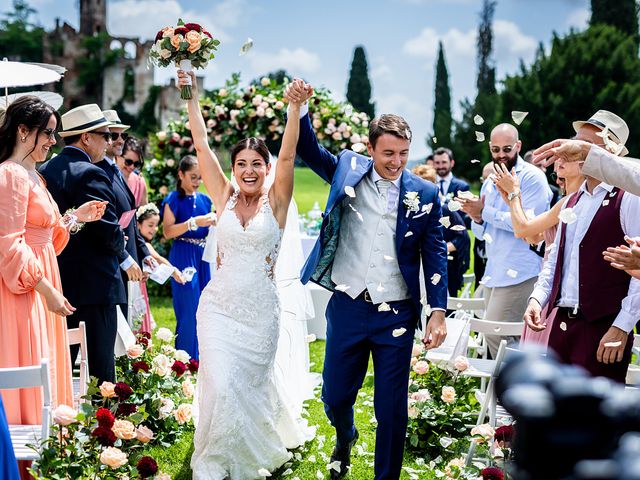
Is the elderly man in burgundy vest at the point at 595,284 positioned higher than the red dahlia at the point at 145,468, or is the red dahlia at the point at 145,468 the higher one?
the elderly man in burgundy vest at the point at 595,284

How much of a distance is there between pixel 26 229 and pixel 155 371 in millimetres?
1653

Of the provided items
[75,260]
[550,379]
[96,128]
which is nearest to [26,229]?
[75,260]

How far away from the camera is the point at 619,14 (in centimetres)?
3800

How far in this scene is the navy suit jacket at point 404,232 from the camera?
431 cm

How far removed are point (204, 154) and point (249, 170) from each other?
30 centimetres

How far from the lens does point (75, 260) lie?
4.90m

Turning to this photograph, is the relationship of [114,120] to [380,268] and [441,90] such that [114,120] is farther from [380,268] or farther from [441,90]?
[441,90]

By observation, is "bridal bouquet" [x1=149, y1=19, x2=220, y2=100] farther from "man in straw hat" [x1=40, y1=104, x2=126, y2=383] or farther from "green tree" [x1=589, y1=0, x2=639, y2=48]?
"green tree" [x1=589, y1=0, x2=639, y2=48]

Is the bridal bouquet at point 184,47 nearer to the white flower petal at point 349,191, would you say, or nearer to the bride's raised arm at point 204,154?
the bride's raised arm at point 204,154

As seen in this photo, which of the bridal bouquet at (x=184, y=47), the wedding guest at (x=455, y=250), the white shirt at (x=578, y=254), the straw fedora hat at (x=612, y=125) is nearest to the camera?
the white shirt at (x=578, y=254)

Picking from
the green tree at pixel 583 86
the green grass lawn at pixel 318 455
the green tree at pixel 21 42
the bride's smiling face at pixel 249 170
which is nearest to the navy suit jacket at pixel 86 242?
the bride's smiling face at pixel 249 170

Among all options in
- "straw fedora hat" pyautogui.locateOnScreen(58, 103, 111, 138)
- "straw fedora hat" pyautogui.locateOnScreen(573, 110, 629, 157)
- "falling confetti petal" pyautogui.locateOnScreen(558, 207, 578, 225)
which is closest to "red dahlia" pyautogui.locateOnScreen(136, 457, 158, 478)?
"falling confetti petal" pyautogui.locateOnScreen(558, 207, 578, 225)

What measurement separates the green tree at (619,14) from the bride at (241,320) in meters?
37.7

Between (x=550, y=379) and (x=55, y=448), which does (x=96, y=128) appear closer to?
(x=55, y=448)
